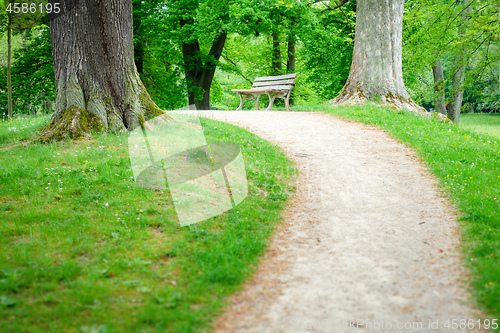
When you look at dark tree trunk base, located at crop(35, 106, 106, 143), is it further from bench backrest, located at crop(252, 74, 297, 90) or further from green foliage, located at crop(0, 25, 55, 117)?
green foliage, located at crop(0, 25, 55, 117)

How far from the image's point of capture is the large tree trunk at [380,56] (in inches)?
511

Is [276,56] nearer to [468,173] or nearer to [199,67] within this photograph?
[199,67]

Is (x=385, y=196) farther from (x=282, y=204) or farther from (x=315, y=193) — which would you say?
(x=282, y=204)

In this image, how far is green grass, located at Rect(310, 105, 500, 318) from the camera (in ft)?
12.9

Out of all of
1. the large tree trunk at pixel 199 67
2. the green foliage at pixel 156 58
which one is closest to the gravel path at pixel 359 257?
the large tree trunk at pixel 199 67

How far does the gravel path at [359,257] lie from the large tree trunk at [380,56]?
512 cm

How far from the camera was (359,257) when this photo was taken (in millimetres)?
4422

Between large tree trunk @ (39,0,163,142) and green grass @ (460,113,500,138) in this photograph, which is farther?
green grass @ (460,113,500,138)

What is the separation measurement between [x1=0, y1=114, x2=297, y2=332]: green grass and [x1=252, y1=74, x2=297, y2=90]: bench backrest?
24.1 ft

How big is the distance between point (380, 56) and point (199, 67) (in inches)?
386

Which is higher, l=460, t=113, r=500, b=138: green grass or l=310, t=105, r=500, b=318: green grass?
l=460, t=113, r=500, b=138: green grass

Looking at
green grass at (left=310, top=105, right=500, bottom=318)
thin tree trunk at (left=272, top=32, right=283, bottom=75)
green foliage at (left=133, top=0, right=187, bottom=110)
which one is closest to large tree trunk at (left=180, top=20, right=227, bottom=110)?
green foliage at (left=133, top=0, right=187, bottom=110)

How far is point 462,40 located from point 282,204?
7746mm

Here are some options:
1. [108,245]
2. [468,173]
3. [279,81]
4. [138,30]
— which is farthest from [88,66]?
[138,30]
